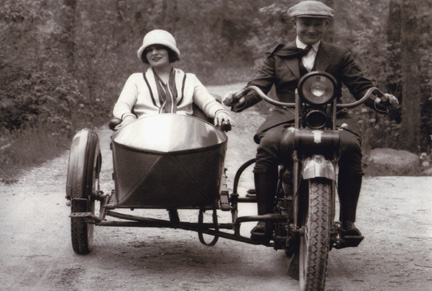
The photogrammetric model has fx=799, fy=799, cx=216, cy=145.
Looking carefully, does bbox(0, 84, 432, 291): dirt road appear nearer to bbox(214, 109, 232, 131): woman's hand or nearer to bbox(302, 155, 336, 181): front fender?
bbox(302, 155, 336, 181): front fender

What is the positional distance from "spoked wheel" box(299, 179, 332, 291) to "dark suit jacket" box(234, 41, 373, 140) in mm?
1010

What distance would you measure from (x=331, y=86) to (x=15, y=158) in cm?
799

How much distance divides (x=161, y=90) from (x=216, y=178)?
45.9 inches

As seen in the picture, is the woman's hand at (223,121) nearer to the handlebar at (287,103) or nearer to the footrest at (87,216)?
the handlebar at (287,103)

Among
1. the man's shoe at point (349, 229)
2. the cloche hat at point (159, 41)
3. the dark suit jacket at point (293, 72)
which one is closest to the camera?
the man's shoe at point (349, 229)

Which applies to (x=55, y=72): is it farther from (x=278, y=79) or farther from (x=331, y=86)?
(x=331, y=86)

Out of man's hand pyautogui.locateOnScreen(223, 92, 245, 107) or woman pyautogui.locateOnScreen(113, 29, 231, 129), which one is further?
woman pyautogui.locateOnScreen(113, 29, 231, 129)

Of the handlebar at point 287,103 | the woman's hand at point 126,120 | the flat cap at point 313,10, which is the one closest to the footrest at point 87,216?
the woman's hand at point 126,120

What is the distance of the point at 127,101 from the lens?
6.18 metres

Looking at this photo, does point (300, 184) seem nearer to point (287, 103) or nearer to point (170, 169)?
point (287, 103)

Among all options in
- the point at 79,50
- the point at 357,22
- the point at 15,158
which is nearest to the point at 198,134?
the point at 15,158

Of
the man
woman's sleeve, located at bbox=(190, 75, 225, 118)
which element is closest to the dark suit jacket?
the man

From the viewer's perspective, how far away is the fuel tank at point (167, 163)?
524cm

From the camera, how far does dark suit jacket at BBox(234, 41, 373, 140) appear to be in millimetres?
5621
